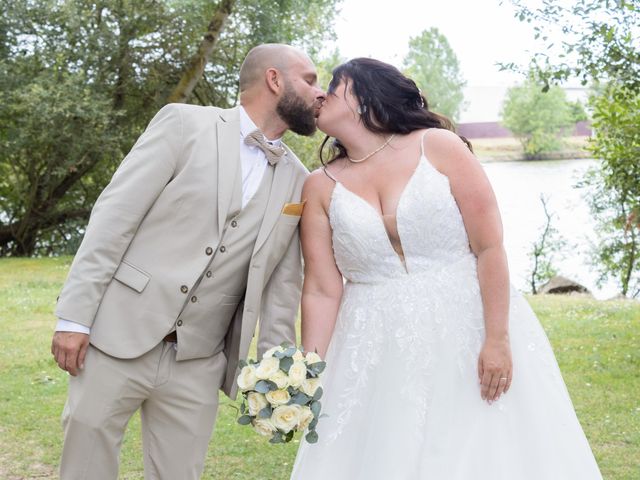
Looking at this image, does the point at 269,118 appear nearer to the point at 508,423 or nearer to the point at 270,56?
the point at 270,56

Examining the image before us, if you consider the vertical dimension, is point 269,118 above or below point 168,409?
above

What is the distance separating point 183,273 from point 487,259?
3.80 ft

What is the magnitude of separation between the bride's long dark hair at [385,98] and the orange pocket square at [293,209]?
1.41 ft

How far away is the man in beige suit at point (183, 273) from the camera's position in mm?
3193

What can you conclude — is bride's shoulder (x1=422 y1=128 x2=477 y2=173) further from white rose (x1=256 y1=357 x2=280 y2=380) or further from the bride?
white rose (x1=256 y1=357 x2=280 y2=380)

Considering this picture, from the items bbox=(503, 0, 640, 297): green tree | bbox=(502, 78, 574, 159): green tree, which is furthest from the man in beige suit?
bbox=(502, 78, 574, 159): green tree

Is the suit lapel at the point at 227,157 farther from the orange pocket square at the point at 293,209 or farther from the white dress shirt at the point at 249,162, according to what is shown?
the orange pocket square at the point at 293,209

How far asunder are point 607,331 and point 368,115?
7078mm

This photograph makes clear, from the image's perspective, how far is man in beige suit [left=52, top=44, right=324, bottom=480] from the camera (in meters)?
3.19

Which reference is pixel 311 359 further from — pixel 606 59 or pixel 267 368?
pixel 606 59

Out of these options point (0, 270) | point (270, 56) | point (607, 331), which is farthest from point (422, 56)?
point (270, 56)

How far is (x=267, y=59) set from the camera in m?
3.43

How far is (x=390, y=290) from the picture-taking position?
3.27 meters

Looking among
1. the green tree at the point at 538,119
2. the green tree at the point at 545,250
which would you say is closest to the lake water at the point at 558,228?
the green tree at the point at 545,250
